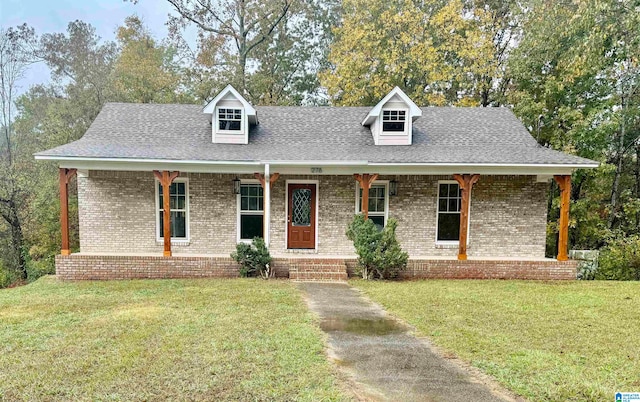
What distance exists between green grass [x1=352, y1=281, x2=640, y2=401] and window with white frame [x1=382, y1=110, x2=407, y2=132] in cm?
468

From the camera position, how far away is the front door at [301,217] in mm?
10812

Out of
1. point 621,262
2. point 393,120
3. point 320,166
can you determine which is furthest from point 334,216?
point 621,262

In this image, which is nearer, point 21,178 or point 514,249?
point 514,249

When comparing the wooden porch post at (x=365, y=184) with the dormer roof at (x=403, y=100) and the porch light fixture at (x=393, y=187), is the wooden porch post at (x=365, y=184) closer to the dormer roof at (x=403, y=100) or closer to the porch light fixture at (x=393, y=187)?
the porch light fixture at (x=393, y=187)

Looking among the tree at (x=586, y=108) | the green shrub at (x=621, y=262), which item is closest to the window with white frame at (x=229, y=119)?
the tree at (x=586, y=108)

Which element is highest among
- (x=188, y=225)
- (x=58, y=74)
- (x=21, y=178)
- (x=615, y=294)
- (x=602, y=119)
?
(x=58, y=74)

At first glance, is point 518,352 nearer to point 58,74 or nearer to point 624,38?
point 624,38

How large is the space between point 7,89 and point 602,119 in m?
26.5

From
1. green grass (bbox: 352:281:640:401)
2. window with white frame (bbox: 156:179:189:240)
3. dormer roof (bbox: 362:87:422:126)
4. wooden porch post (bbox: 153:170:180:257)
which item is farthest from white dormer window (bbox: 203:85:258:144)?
green grass (bbox: 352:281:640:401)

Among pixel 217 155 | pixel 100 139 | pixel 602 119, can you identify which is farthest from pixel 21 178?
pixel 602 119

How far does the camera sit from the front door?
1081cm

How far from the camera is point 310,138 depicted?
11.3 metres

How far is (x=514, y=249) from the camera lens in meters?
10.7

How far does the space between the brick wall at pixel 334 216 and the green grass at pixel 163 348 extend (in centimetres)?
337
